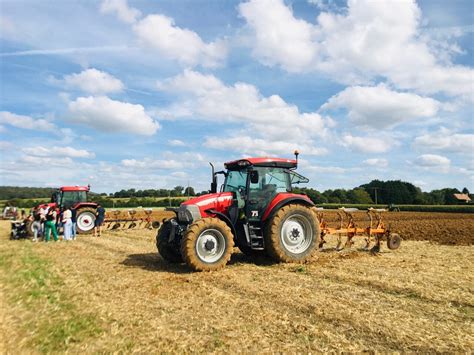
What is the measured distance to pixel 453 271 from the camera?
8.16 metres

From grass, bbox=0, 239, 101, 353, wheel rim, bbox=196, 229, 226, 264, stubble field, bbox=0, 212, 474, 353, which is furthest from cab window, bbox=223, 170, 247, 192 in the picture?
grass, bbox=0, 239, 101, 353

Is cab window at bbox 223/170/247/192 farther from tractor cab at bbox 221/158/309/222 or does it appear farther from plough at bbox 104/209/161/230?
plough at bbox 104/209/161/230

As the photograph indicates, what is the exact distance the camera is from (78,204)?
18109 mm

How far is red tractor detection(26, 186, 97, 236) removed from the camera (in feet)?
59.5

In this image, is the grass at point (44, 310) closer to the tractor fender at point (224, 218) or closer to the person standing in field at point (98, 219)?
the tractor fender at point (224, 218)

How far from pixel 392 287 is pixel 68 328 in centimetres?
502

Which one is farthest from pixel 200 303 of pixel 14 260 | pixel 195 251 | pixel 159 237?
pixel 14 260

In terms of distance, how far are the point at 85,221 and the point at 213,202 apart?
37.7ft

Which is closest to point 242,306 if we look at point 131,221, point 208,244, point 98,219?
point 208,244

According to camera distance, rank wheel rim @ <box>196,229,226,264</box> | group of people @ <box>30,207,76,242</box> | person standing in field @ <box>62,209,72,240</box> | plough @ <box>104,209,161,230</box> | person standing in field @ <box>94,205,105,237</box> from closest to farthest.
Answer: wheel rim @ <box>196,229,226,264</box> → group of people @ <box>30,207,76,242</box> → person standing in field @ <box>62,209,72,240</box> → person standing in field @ <box>94,205,105,237</box> → plough @ <box>104,209,161,230</box>

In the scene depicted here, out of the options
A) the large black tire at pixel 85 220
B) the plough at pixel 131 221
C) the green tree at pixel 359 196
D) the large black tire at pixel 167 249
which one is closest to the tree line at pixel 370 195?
the green tree at pixel 359 196

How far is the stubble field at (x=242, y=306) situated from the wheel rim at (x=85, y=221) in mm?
8509

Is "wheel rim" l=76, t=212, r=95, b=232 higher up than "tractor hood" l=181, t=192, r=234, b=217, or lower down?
lower down

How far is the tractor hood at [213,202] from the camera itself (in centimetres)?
873
